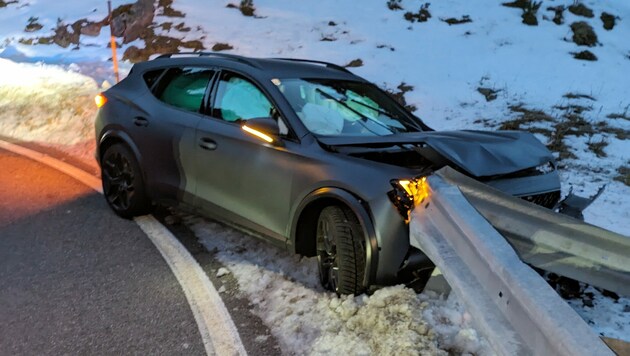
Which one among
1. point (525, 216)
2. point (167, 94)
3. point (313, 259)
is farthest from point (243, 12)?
point (525, 216)

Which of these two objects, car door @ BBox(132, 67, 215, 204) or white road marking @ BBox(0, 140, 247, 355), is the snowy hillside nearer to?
white road marking @ BBox(0, 140, 247, 355)

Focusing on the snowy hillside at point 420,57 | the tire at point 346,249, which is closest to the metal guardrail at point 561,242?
the tire at point 346,249

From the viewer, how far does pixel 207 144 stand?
16.1 ft

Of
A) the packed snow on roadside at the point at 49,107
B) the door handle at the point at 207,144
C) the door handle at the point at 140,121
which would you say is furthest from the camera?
the packed snow on roadside at the point at 49,107

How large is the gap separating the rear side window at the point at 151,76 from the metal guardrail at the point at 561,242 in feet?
11.6

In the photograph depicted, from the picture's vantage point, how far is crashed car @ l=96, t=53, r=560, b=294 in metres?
3.84

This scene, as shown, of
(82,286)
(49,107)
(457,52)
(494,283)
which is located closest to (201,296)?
(82,286)

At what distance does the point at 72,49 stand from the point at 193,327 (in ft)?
42.7

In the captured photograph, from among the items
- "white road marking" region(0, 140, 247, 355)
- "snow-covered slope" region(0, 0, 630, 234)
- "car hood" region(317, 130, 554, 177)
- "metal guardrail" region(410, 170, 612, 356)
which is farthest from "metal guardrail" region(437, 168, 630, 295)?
"snow-covered slope" region(0, 0, 630, 234)

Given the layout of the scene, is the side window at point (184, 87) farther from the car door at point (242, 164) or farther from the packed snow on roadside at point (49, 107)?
the packed snow on roadside at point (49, 107)

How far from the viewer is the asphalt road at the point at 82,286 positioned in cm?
371

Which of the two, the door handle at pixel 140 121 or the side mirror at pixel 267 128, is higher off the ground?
the side mirror at pixel 267 128

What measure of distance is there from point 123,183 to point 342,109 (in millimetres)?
2438

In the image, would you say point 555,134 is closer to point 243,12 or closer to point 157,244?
point 157,244
